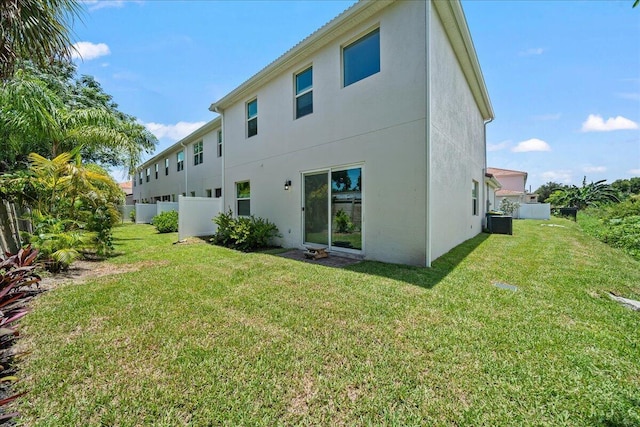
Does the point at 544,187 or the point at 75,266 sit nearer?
the point at 75,266

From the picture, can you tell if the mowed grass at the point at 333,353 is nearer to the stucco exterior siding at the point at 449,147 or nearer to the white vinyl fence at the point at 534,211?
the stucco exterior siding at the point at 449,147

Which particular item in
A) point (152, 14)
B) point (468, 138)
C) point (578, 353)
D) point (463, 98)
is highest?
point (152, 14)

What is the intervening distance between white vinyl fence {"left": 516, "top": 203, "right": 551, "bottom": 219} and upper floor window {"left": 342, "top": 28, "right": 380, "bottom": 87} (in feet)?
81.2

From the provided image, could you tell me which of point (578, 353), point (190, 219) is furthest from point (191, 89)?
point (578, 353)

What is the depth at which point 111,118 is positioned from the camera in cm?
1075

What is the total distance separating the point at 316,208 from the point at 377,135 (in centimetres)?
273

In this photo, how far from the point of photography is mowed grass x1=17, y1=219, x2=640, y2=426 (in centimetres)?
189

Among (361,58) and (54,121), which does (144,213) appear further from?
(361,58)

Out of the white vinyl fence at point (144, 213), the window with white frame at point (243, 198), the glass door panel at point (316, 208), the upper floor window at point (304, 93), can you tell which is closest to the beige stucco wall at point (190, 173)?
the white vinyl fence at point (144, 213)

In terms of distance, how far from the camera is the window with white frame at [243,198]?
1062 cm

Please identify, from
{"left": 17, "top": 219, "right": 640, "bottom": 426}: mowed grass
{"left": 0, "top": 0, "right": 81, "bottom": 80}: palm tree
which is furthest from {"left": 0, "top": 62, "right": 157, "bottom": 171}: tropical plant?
{"left": 17, "top": 219, "right": 640, "bottom": 426}: mowed grass

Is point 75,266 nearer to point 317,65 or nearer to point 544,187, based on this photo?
point 317,65

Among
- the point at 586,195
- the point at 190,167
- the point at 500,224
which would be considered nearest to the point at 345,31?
the point at 500,224

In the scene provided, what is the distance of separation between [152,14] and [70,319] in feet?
26.0
